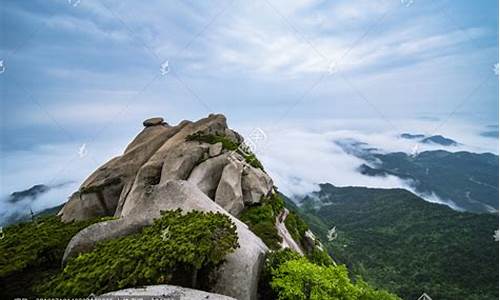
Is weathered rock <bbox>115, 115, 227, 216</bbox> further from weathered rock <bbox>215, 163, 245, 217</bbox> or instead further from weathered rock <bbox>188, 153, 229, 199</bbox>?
weathered rock <bbox>215, 163, 245, 217</bbox>

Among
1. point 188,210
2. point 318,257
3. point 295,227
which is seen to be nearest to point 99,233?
point 188,210

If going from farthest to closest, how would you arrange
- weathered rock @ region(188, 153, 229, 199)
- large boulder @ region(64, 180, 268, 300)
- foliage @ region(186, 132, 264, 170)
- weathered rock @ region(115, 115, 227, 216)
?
foliage @ region(186, 132, 264, 170) < weathered rock @ region(115, 115, 227, 216) < weathered rock @ region(188, 153, 229, 199) < large boulder @ region(64, 180, 268, 300)

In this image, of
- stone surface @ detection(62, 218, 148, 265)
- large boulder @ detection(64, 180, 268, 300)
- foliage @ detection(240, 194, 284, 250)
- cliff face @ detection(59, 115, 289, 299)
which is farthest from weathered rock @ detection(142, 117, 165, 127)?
stone surface @ detection(62, 218, 148, 265)

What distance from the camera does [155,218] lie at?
13039mm

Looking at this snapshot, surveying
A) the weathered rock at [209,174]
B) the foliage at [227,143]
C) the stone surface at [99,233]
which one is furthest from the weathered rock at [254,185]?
the stone surface at [99,233]

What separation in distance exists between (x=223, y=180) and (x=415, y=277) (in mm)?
59482

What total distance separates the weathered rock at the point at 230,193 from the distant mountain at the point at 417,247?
1625 inches

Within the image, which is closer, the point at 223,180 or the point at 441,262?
the point at 223,180

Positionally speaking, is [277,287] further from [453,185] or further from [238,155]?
[453,185]

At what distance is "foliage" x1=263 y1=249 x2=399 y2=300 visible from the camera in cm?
1101

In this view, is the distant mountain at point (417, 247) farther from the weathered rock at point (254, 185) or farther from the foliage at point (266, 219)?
the weathered rock at point (254, 185)

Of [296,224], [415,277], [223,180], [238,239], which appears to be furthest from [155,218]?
[415,277]

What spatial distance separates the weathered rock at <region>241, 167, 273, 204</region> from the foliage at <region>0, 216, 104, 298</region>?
29.6 feet

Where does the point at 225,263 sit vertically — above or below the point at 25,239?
below
